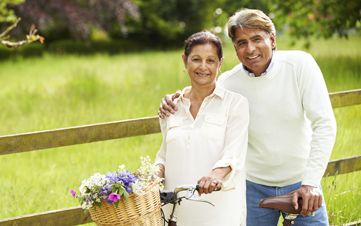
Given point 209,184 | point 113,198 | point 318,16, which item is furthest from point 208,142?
point 318,16

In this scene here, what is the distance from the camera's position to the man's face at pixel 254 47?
10.5 ft

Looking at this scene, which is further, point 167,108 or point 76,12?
point 76,12

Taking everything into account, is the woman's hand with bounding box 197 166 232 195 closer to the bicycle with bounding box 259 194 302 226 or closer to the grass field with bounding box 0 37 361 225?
the bicycle with bounding box 259 194 302 226

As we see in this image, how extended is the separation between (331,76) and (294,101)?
636cm

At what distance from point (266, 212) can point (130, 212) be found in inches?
40.9

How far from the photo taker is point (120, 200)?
2.66m

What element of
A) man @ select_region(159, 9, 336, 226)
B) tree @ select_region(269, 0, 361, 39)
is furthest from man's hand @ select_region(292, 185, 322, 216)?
tree @ select_region(269, 0, 361, 39)

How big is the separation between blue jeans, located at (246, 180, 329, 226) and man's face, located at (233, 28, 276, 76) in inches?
24.8

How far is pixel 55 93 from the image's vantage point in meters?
10.6

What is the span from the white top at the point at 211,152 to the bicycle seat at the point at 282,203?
0.12 m

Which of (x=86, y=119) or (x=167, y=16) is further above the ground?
(x=167, y=16)

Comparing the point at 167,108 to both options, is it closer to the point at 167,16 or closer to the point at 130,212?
the point at 130,212

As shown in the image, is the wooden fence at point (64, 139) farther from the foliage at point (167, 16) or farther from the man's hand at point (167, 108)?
the foliage at point (167, 16)

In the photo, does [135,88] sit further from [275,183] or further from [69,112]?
[275,183]
